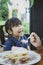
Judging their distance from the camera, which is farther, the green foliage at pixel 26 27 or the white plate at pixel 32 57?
the green foliage at pixel 26 27

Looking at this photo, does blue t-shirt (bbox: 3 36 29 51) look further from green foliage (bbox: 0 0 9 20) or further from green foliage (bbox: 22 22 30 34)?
green foliage (bbox: 0 0 9 20)

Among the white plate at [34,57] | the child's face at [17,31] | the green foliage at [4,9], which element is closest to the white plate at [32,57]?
the white plate at [34,57]

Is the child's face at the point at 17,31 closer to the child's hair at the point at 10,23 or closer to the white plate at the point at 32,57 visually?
the child's hair at the point at 10,23

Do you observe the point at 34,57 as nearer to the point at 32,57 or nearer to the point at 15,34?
the point at 32,57

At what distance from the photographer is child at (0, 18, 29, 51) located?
1030 mm

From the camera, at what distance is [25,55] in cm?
96

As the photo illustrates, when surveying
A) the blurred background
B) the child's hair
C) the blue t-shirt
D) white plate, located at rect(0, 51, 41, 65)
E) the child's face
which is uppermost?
the blurred background

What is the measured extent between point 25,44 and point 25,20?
0.54 feet

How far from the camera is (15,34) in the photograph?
41.3 inches

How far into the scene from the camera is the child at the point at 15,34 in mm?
1030

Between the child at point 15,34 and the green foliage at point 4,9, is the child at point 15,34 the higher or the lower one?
the lower one

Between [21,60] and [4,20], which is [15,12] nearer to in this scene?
[4,20]

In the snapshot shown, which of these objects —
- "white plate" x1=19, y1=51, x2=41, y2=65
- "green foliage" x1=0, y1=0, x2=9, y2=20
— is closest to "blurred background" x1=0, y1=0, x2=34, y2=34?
"green foliage" x1=0, y1=0, x2=9, y2=20

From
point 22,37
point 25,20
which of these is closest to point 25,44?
point 22,37
